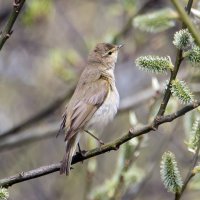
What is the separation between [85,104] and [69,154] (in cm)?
77

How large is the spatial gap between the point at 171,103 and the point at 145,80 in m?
4.48

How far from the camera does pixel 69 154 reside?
4.05 meters

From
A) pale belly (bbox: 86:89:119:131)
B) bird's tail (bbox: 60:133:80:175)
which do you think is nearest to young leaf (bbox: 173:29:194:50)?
bird's tail (bbox: 60:133:80:175)

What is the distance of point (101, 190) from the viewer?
466 centimetres

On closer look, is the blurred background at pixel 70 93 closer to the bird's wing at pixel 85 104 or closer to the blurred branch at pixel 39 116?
the blurred branch at pixel 39 116

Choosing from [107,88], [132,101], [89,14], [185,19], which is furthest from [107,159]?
[185,19]

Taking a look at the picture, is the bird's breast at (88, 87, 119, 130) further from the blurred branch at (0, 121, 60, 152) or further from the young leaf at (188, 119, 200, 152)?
the young leaf at (188, 119, 200, 152)

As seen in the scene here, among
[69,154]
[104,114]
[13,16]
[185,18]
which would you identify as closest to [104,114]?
[104,114]

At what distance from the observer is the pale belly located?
4.71 m

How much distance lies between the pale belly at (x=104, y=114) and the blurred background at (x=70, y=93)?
0.19 meters

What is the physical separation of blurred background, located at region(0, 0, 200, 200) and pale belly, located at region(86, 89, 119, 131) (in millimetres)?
188

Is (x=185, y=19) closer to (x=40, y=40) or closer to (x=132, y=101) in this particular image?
(x=132, y=101)

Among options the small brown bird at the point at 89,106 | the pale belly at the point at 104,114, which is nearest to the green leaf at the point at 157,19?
the small brown bird at the point at 89,106

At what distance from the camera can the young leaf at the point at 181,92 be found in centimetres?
276
